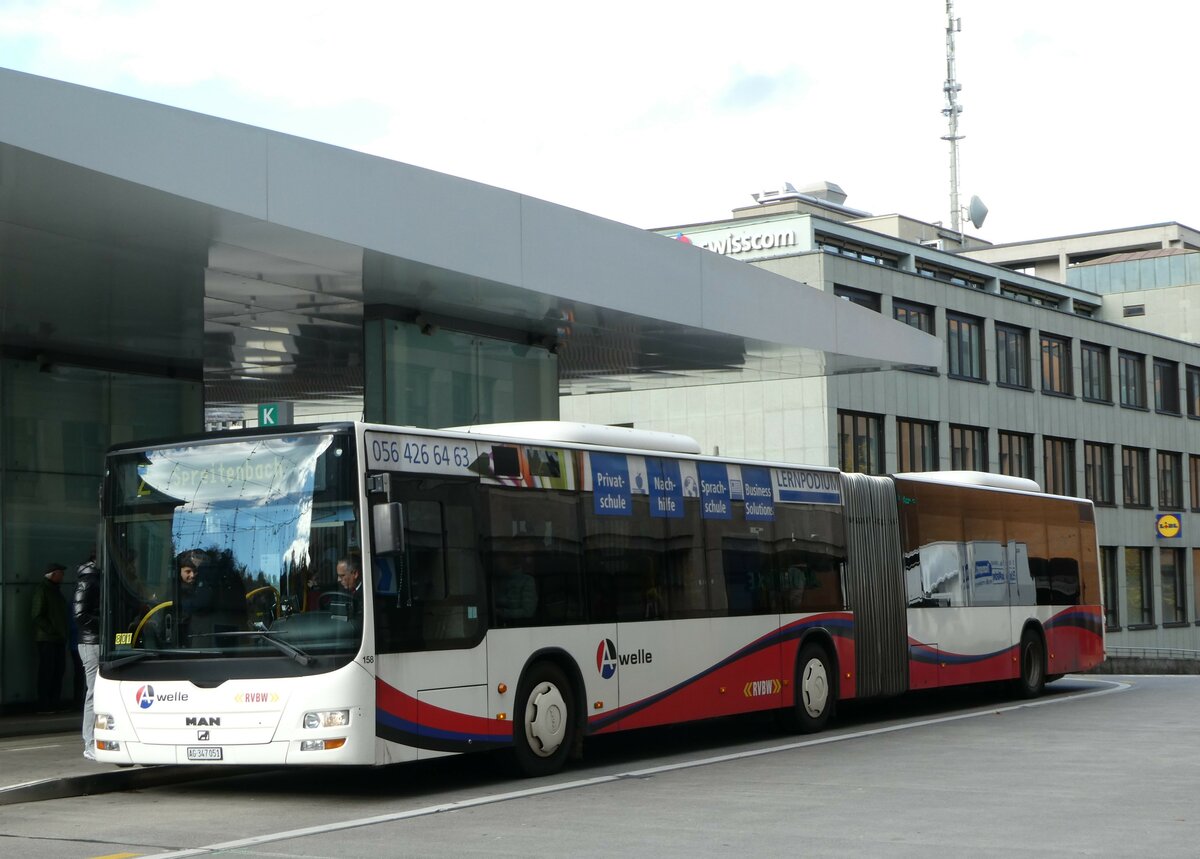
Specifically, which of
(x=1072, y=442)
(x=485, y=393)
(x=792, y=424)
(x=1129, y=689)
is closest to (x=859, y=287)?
(x=792, y=424)

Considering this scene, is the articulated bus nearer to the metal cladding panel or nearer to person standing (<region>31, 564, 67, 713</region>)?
the metal cladding panel

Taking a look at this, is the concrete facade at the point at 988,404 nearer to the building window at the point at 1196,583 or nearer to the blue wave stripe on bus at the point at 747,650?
the building window at the point at 1196,583

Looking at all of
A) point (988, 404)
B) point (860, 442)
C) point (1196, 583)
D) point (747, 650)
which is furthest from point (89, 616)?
point (1196, 583)

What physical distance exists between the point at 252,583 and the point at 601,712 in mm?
3573

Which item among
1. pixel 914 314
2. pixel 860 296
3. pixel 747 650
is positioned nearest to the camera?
pixel 747 650

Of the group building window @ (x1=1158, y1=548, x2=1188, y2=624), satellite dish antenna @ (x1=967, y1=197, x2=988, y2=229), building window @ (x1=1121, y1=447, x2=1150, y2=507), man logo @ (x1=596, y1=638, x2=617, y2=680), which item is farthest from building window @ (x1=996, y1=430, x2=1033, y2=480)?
man logo @ (x1=596, y1=638, x2=617, y2=680)

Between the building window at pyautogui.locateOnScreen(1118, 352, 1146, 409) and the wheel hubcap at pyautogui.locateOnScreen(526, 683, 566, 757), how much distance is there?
51803mm

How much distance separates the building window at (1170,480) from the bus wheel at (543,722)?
5347 cm

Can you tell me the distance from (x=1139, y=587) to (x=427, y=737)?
5244cm

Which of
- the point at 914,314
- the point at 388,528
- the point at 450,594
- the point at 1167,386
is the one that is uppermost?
the point at 914,314

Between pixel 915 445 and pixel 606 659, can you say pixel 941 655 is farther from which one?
pixel 915 445

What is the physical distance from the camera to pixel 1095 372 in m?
60.5

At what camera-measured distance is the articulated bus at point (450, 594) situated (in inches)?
463

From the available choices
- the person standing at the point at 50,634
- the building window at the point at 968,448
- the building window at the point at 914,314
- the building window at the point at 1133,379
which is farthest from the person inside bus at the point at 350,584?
the building window at the point at 1133,379
